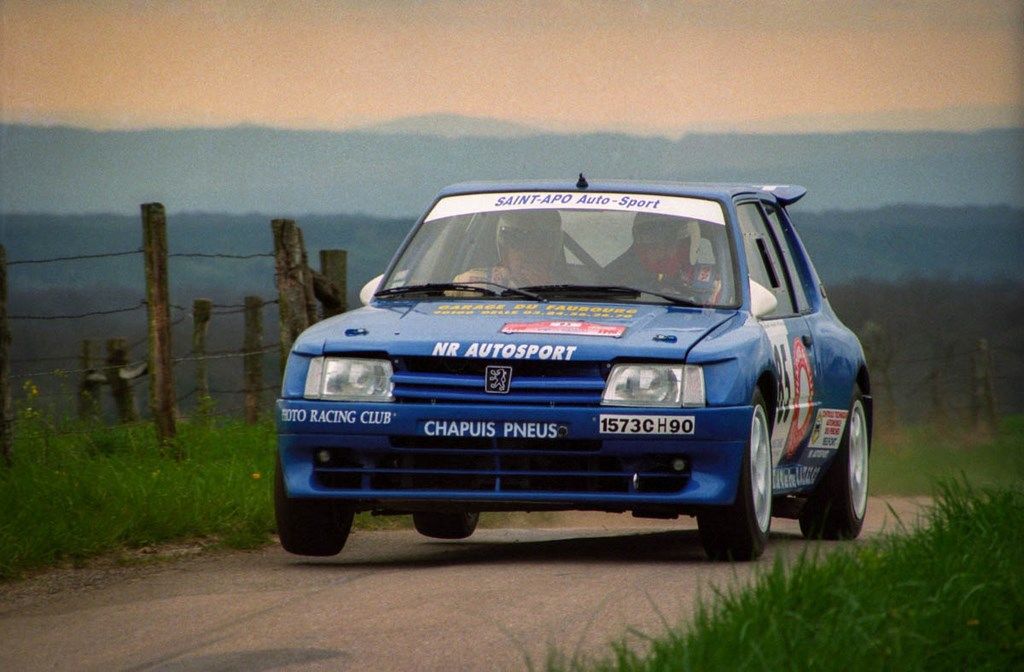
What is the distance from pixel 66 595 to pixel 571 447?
2112mm

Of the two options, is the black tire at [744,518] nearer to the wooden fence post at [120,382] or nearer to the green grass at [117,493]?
the green grass at [117,493]

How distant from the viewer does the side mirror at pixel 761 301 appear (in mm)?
9125

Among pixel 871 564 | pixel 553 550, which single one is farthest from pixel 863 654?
pixel 553 550

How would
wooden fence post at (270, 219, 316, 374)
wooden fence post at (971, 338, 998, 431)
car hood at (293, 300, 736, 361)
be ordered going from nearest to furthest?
car hood at (293, 300, 736, 361), wooden fence post at (270, 219, 316, 374), wooden fence post at (971, 338, 998, 431)

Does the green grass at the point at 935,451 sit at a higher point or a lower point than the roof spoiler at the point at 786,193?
lower

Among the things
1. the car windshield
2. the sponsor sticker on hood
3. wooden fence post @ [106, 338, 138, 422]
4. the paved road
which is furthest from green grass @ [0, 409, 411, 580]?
wooden fence post @ [106, 338, 138, 422]

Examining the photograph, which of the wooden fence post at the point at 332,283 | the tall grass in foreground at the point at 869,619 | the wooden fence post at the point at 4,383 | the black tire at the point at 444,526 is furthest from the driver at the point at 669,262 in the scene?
the wooden fence post at the point at 332,283

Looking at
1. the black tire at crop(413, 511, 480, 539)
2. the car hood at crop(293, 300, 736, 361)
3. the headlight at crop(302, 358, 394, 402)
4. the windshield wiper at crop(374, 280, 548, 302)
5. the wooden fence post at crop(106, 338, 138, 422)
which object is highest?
the windshield wiper at crop(374, 280, 548, 302)

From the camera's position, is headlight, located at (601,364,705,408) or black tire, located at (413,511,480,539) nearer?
headlight, located at (601,364,705,408)

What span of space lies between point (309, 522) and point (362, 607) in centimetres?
169

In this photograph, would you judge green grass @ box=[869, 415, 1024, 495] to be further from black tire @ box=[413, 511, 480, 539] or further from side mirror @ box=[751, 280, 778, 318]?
side mirror @ box=[751, 280, 778, 318]

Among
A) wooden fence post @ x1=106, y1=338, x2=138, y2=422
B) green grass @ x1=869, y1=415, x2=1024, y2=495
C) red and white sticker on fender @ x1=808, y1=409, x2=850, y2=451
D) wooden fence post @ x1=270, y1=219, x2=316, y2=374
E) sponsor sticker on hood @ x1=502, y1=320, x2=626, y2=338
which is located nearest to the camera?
sponsor sticker on hood @ x1=502, y1=320, x2=626, y2=338

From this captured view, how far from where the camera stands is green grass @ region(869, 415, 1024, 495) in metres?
21.9

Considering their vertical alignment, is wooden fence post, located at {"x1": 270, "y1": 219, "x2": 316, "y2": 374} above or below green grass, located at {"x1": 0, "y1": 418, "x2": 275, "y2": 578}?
above
